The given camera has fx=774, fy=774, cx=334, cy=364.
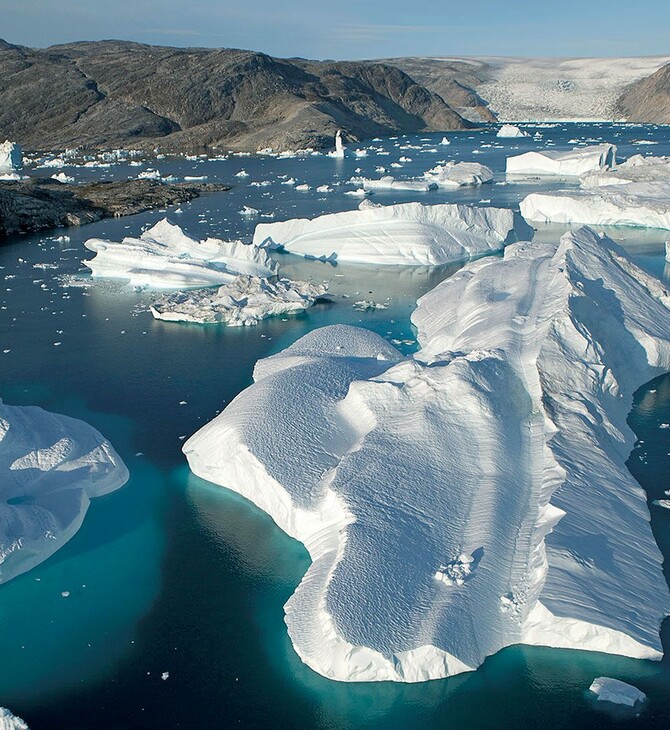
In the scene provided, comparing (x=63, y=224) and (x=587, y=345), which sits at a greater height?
(x=587, y=345)

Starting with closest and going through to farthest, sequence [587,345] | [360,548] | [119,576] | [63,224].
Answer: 1. [360,548]
2. [119,576]
3. [587,345]
4. [63,224]

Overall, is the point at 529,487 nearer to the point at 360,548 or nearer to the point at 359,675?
the point at 360,548

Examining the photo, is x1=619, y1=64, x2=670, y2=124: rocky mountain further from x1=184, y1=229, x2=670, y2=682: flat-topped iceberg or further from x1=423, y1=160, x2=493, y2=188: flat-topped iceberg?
x1=184, y1=229, x2=670, y2=682: flat-topped iceberg

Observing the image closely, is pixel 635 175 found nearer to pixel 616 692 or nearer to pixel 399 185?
pixel 399 185

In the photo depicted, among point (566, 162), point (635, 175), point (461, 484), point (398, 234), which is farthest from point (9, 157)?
point (461, 484)

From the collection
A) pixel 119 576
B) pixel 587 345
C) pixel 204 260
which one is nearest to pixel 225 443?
pixel 119 576

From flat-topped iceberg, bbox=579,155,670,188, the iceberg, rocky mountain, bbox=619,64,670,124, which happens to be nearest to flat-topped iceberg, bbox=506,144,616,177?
flat-topped iceberg, bbox=579,155,670,188

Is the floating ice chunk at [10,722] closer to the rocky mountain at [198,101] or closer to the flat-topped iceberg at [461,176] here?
the flat-topped iceberg at [461,176]
